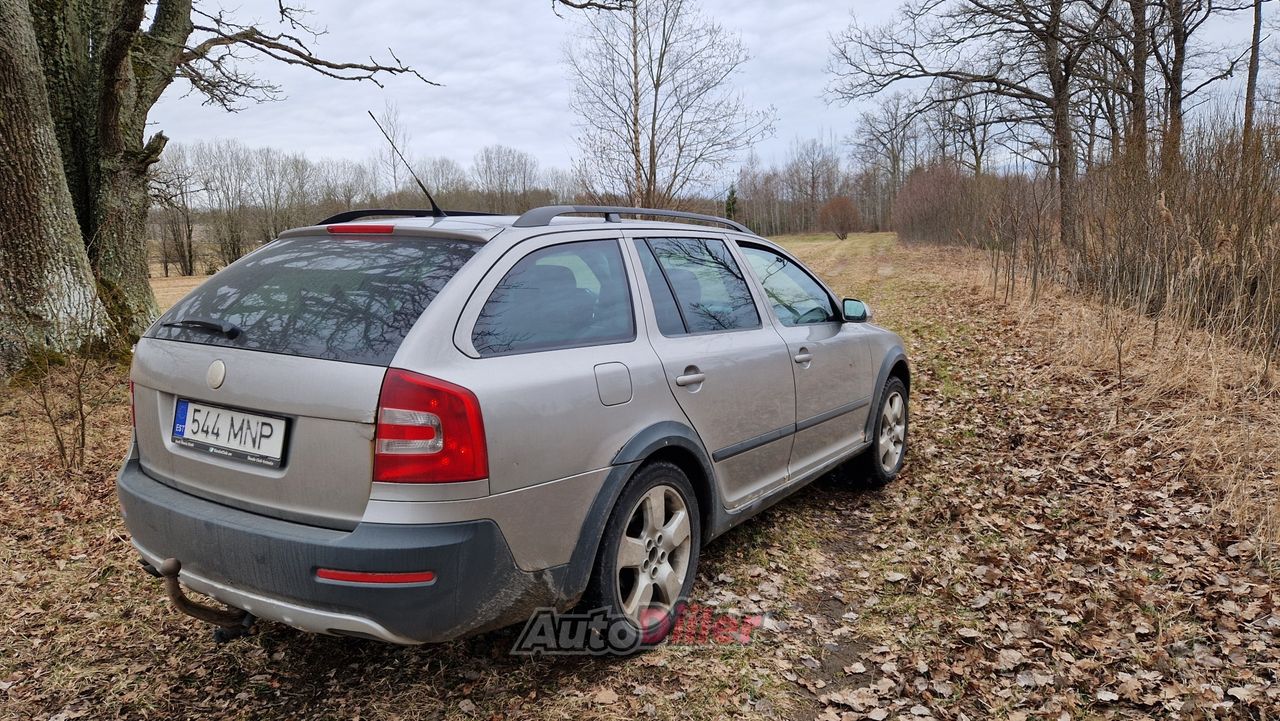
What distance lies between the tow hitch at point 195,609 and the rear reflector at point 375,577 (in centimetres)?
55

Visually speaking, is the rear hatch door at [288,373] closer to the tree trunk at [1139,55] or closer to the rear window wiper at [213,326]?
the rear window wiper at [213,326]

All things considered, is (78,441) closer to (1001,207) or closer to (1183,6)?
(1001,207)

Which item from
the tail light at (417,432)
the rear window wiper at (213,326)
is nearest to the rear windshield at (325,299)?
the rear window wiper at (213,326)

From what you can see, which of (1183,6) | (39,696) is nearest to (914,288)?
(1183,6)

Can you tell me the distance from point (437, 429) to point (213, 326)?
1.01m

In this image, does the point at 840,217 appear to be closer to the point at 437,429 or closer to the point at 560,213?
the point at 560,213

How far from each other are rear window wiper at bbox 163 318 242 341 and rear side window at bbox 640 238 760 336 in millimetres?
1583

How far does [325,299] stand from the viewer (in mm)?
2395

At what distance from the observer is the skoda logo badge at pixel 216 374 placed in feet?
7.57

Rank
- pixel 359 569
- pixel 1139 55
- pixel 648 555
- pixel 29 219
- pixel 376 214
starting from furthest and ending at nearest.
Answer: pixel 1139 55 → pixel 29 219 → pixel 376 214 → pixel 648 555 → pixel 359 569

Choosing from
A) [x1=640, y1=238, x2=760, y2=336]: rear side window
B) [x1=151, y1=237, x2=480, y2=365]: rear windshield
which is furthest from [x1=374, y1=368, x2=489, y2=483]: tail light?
[x1=640, y1=238, x2=760, y2=336]: rear side window

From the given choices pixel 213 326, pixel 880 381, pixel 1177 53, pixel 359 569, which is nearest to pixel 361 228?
pixel 213 326

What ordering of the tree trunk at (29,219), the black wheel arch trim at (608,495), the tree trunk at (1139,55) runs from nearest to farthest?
the black wheel arch trim at (608,495)
the tree trunk at (29,219)
the tree trunk at (1139,55)

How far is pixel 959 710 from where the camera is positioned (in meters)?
2.71
